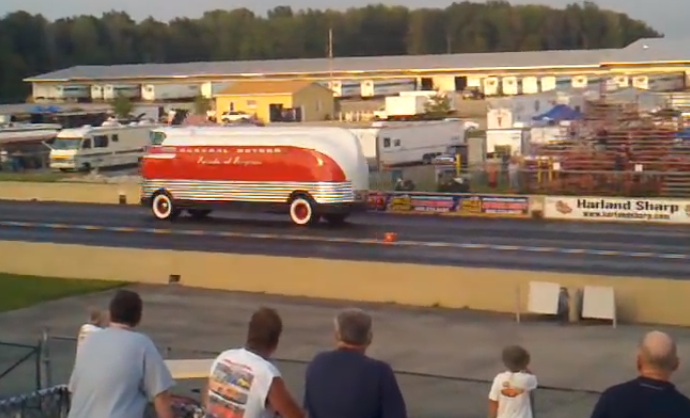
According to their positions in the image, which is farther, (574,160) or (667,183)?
(574,160)

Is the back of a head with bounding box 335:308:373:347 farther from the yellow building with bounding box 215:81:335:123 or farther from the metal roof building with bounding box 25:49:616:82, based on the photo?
the metal roof building with bounding box 25:49:616:82

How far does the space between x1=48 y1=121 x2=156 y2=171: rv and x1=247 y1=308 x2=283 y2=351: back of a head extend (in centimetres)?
5342

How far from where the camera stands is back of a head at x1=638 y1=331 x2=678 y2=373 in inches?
238

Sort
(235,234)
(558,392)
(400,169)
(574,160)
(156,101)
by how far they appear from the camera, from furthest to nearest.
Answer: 1. (156,101)
2. (400,169)
3. (574,160)
4. (235,234)
5. (558,392)

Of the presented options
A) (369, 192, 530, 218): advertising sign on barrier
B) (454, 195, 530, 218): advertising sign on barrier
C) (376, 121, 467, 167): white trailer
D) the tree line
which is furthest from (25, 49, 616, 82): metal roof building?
(454, 195, 530, 218): advertising sign on barrier

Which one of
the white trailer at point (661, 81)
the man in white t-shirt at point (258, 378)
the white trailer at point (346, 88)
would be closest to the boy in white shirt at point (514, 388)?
the man in white t-shirt at point (258, 378)

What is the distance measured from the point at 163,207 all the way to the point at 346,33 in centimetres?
14107

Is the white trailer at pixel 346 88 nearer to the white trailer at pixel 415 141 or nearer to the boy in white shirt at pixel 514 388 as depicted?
the white trailer at pixel 415 141

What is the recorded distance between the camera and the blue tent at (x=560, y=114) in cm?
5844

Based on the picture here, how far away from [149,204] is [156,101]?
68420 mm

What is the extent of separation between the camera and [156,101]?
356 ft

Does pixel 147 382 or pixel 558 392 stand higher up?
pixel 147 382

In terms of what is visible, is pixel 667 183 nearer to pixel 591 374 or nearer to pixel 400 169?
pixel 400 169

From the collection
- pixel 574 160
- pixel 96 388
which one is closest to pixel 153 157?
pixel 574 160
